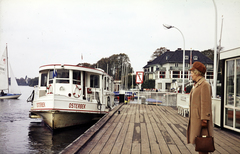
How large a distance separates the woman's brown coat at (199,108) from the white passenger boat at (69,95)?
9031 millimetres

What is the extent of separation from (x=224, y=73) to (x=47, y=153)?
6890 mm

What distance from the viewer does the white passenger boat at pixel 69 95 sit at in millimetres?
12305

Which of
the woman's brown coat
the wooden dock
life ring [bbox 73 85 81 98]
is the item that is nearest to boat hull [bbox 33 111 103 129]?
life ring [bbox 73 85 81 98]

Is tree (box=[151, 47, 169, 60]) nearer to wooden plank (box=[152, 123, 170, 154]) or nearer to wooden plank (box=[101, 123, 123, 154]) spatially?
wooden plank (box=[152, 123, 170, 154])

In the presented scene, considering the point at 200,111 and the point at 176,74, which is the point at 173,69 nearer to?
the point at 176,74

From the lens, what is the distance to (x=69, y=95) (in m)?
13.2

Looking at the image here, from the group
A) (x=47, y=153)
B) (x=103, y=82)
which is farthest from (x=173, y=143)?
(x=103, y=82)

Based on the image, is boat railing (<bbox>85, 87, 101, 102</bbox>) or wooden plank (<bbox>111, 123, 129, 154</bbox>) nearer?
wooden plank (<bbox>111, 123, 129, 154</bbox>)

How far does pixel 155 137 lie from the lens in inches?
280

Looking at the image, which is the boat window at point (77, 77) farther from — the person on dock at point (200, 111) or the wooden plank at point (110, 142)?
the person on dock at point (200, 111)

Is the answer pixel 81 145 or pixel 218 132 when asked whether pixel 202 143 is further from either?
pixel 218 132

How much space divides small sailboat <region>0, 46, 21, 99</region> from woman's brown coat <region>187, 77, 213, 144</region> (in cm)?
5251

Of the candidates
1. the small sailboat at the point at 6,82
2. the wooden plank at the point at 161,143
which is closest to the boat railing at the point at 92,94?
the wooden plank at the point at 161,143

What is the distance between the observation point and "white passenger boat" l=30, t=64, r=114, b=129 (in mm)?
12305
